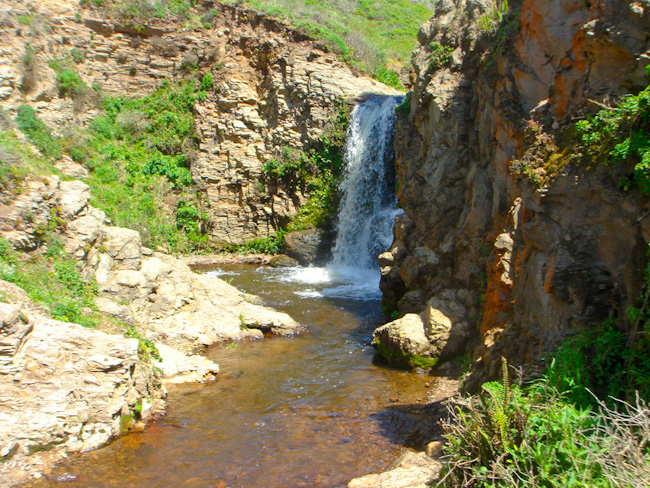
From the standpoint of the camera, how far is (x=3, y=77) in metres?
16.0

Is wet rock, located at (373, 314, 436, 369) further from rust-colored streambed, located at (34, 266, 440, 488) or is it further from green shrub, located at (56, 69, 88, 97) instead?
green shrub, located at (56, 69, 88, 97)

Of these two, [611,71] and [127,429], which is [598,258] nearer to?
[611,71]

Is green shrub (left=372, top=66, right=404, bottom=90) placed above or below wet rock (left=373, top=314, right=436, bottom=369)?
above

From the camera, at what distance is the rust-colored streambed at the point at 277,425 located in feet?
17.1

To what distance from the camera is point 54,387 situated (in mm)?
5691

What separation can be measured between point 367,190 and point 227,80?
8.66 metres

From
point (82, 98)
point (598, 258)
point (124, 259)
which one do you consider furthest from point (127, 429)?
point (82, 98)

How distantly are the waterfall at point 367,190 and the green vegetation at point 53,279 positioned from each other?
10.4 m

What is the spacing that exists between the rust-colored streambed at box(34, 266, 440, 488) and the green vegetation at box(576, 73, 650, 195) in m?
3.71

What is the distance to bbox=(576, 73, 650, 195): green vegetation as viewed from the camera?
13.0 ft

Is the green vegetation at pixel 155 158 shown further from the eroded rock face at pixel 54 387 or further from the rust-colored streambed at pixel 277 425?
the eroded rock face at pixel 54 387

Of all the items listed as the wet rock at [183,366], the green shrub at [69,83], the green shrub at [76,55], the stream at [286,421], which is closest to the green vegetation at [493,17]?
the stream at [286,421]

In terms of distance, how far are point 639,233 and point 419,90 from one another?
830 cm

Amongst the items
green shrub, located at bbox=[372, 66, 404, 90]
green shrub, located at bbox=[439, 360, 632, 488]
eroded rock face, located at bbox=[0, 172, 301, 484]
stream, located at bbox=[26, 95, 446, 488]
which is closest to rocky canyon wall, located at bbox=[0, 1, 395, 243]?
green shrub, located at bbox=[372, 66, 404, 90]
